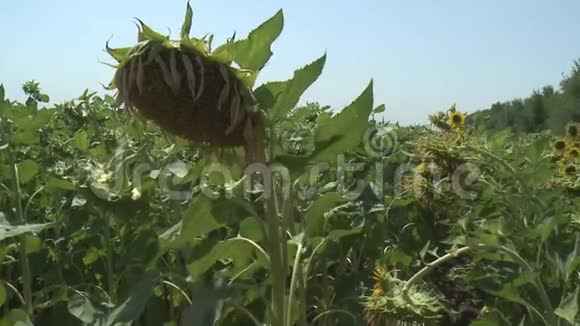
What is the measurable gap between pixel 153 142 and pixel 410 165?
36.3 inches

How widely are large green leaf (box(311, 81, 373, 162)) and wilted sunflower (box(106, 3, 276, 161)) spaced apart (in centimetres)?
12

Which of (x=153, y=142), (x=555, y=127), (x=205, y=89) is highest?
(x=555, y=127)

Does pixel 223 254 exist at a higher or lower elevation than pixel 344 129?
lower

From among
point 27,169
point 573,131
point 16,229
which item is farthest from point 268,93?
point 573,131

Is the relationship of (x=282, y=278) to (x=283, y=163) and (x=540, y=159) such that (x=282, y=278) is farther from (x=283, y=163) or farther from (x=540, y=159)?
(x=540, y=159)

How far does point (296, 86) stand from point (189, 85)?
0.61ft

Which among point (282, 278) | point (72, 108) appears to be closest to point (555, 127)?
point (72, 108)

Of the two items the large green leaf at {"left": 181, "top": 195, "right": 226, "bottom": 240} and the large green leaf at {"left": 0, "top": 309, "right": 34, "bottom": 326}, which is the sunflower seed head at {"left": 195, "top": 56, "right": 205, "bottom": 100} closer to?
the large green leaf at {"left": 181, "top": 195, "right": 226, "bottom": 240}

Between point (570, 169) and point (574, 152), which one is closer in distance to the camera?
point (570, 169)

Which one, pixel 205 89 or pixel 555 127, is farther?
pixel 555 127

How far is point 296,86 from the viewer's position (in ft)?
3.85

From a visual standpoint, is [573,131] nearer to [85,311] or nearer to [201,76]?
[85,311]

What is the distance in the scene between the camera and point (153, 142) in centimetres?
235

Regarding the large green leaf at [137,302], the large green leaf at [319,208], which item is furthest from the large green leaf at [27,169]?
the large green leaf at [319,208]
